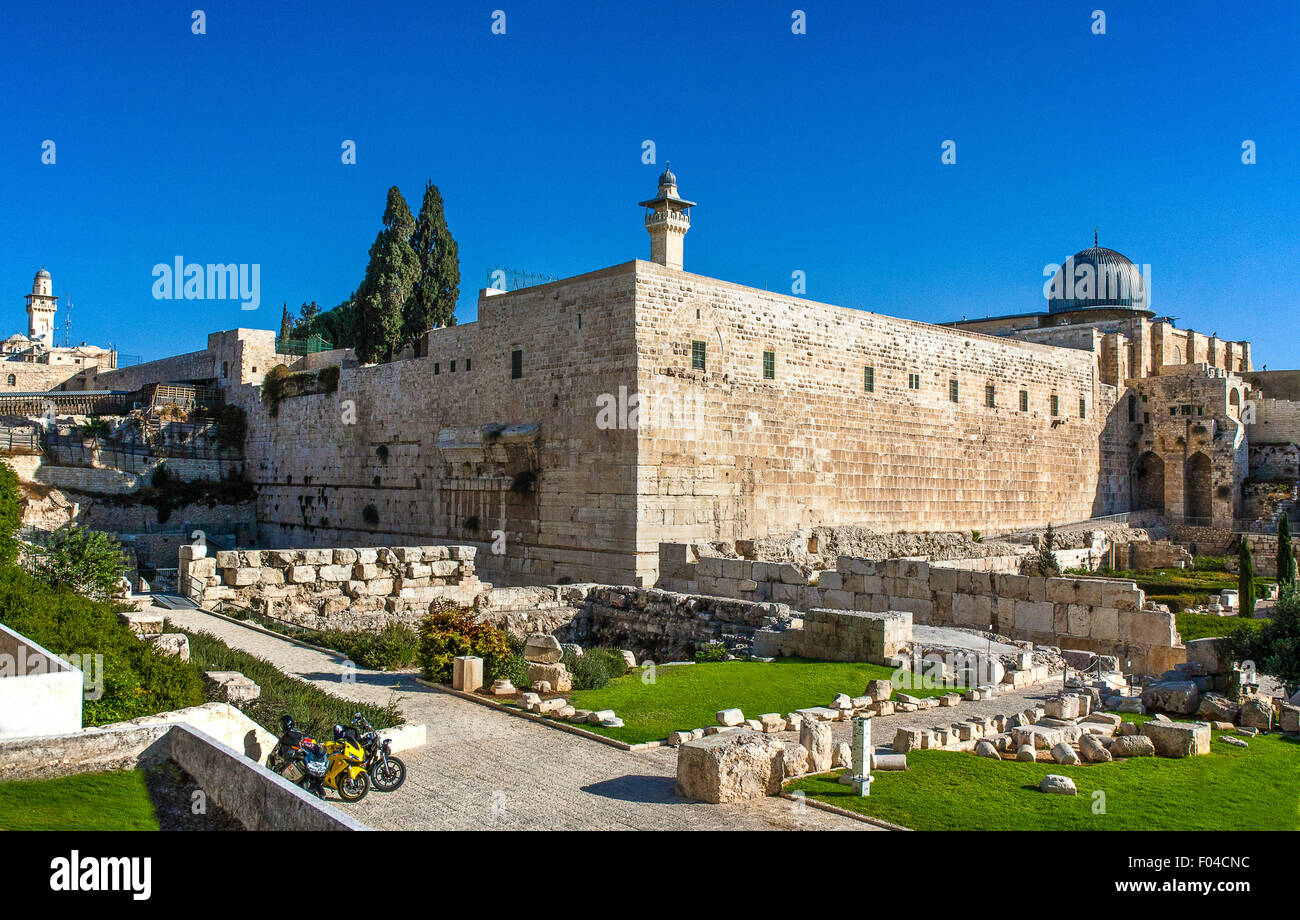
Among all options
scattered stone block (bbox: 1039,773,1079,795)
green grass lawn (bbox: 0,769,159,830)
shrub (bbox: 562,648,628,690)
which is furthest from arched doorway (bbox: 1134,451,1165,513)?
green grass lawn (bbox: 0,769,159,830)

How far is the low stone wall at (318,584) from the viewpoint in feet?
50.1

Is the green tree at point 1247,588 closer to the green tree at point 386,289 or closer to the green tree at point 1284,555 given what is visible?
the green tree at point 1284,555

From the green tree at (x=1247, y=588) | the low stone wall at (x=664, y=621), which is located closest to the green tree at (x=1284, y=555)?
the green tree at (x=1247, y=588)

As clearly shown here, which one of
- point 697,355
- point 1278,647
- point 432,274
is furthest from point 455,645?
point 432,274

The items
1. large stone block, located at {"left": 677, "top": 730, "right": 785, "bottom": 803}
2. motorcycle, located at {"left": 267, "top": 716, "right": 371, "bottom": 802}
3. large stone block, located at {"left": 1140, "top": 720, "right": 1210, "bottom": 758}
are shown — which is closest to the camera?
large stone block, located at {"left": 677, "top": 730, "right": 785, "bottom": 803}

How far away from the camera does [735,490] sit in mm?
Answer: 20203

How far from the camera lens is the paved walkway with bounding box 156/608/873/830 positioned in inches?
244

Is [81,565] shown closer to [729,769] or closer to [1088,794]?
[729,769]

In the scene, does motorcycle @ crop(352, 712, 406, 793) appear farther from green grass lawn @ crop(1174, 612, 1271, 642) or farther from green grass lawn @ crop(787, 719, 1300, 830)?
green grass lawn @ crop(1174, 612, 1271, 642)

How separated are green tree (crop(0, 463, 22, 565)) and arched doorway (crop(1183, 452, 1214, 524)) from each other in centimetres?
3346

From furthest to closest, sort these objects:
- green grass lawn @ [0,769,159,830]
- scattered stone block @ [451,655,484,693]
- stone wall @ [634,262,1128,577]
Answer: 1. stone wall @ [634,262,1128,577]
2. scattered stone block @ [451,655,484,693]
3. green grass lawn @ [0,769,159,830]

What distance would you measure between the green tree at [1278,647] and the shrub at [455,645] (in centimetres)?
797
